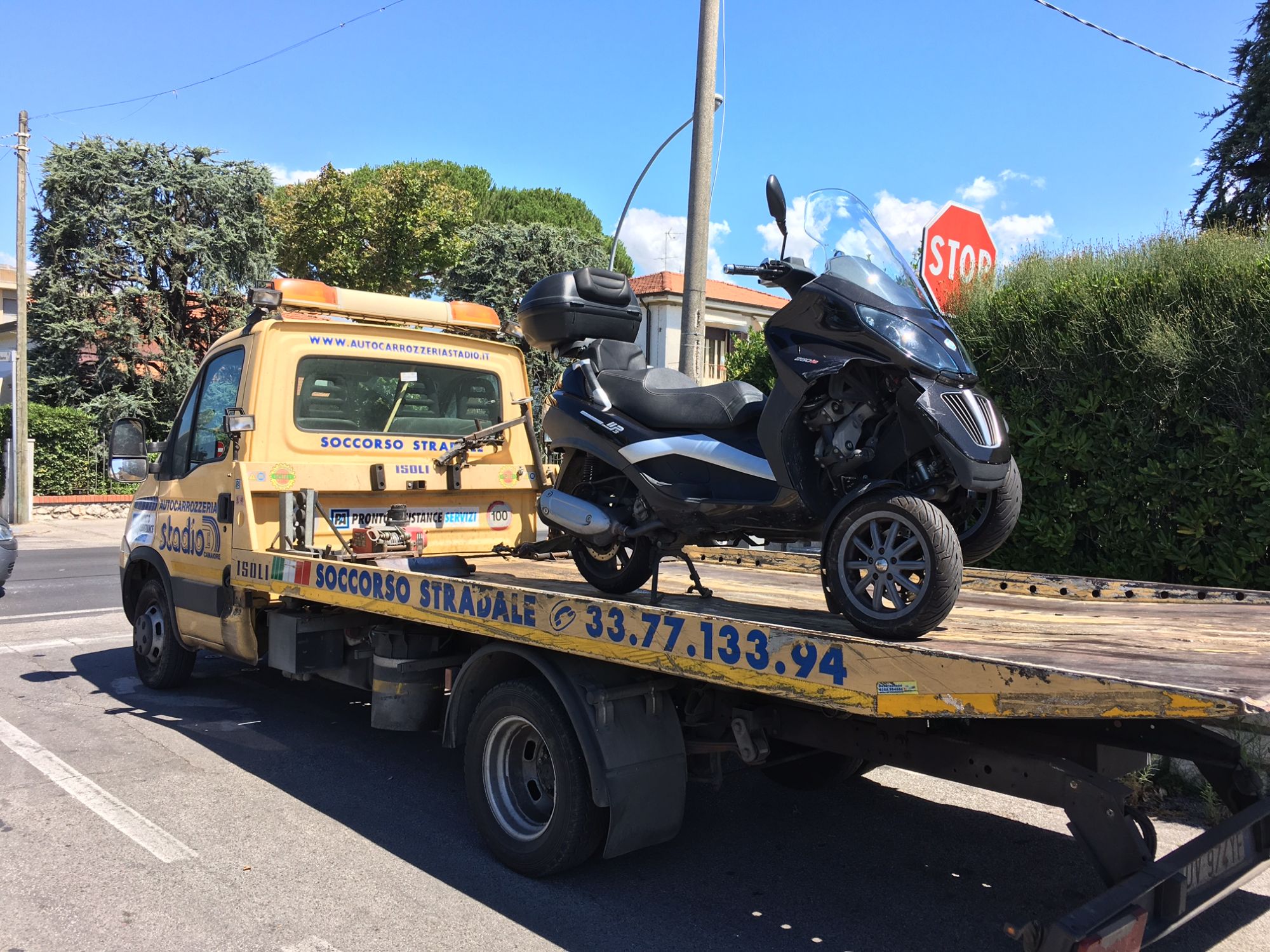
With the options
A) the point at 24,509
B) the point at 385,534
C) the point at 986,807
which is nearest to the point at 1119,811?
the point at 986,807

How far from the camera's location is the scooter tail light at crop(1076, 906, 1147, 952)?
252 centimetres

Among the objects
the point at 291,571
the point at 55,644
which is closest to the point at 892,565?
the point at 291,571

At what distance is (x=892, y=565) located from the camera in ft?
10.6

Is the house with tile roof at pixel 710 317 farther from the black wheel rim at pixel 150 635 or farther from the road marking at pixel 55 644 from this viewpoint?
the black wheel rim at pixel 150 635

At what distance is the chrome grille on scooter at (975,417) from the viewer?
10.9ft

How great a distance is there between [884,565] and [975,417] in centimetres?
61

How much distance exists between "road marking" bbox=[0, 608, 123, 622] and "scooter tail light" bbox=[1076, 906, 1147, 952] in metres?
10.1

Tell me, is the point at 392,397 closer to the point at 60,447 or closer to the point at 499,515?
the point at 499,515

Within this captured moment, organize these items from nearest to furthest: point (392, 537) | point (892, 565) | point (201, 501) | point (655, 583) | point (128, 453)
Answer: point (892, 565)
point (655, 583)
point (392, 537)
point (201, 501)
point (128, 453)

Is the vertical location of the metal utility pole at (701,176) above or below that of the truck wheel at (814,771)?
above

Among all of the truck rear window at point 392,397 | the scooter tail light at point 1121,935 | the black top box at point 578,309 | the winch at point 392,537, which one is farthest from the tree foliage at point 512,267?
the scooter tail light at point 1121,935

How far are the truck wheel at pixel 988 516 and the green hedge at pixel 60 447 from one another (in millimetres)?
21760

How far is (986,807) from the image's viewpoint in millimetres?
5098

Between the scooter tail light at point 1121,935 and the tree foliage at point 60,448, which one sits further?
the tree foliage at point 60,448
